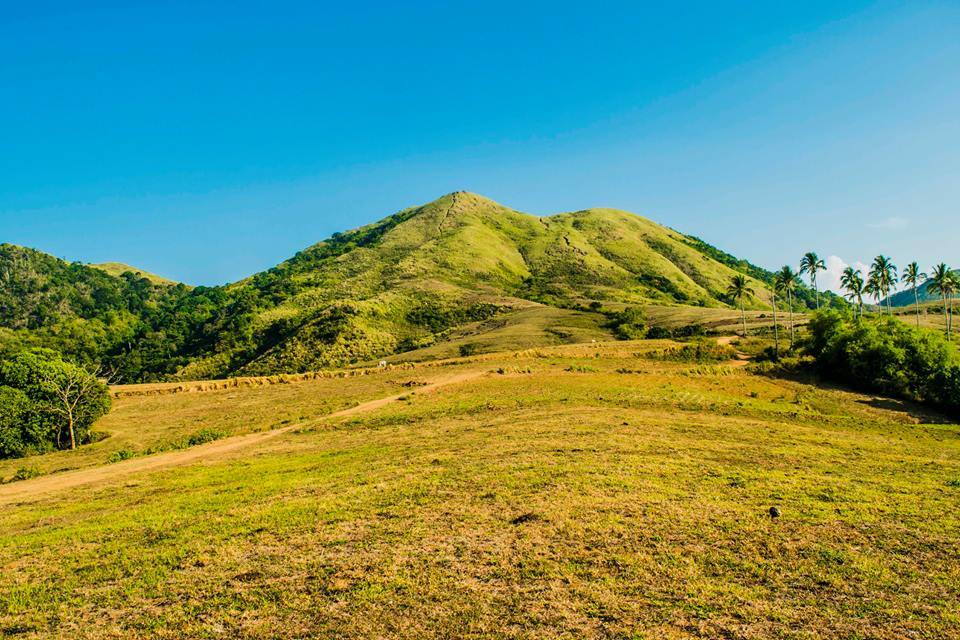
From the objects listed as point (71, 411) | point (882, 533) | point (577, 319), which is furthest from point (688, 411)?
point (577, 319)

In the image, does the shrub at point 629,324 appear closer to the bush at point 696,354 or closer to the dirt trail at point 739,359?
the dirt trail at point 739,359

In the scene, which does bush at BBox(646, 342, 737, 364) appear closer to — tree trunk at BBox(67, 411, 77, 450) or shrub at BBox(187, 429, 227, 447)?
shrub at BBox(187, 429, 227, 447)

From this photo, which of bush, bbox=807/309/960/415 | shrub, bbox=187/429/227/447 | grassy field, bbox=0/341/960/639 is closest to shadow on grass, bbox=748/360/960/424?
bush, bbox=807/309/960/415

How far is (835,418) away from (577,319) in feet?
255

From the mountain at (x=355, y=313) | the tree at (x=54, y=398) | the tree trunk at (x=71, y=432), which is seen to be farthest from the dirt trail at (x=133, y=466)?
the mountain at (x=355, y=313)

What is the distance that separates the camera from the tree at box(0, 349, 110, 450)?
40584 millimetres

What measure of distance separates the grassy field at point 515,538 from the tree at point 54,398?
605 inches

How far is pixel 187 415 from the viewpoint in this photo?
4931cm

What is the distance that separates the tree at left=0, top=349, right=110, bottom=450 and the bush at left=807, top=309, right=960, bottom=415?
260 ft

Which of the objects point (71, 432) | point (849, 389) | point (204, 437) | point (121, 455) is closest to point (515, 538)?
point (204, 437)

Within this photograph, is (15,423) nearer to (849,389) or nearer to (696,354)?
(696,354)

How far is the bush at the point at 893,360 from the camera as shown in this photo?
46.2m

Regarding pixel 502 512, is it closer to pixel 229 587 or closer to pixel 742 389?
pixel 229 587

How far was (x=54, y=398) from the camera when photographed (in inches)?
1655
